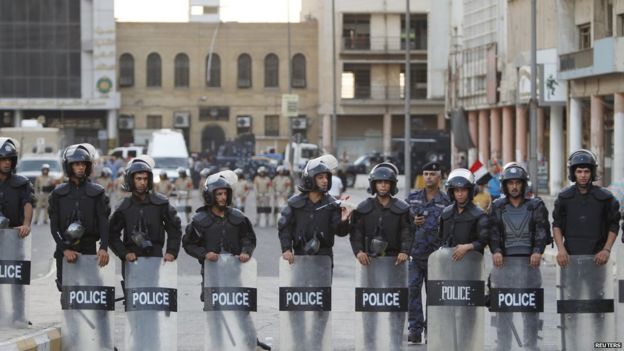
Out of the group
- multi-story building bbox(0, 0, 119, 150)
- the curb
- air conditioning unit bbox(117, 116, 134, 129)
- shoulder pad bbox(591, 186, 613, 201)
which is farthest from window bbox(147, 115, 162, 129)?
shoulder pad bbox(591, 186, 613, 201)

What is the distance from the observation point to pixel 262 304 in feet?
62.1

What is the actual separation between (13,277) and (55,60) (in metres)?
78.9

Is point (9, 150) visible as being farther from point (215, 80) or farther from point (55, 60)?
point (215, 80)

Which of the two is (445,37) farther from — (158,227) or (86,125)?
(158,227)

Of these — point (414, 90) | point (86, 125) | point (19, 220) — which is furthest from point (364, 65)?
point (19, 220)

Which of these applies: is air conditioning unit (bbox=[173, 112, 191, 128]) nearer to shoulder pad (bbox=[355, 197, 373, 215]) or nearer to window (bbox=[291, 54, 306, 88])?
window (bbox=[291, 54, 306, 88])

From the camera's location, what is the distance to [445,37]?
74688 mm

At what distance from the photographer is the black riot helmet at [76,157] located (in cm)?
1422

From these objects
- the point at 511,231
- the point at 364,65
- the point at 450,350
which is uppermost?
the point at 364,65

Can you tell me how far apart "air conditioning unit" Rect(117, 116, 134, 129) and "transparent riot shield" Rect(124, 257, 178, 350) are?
8106 cm

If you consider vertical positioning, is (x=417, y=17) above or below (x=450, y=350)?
above

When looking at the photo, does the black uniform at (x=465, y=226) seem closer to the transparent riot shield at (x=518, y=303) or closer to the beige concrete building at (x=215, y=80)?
the transparent riot shield at (x=518, y=303)

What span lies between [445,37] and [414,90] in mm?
18562

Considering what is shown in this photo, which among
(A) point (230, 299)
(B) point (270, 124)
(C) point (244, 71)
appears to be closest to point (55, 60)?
(C) point (244, 71)
